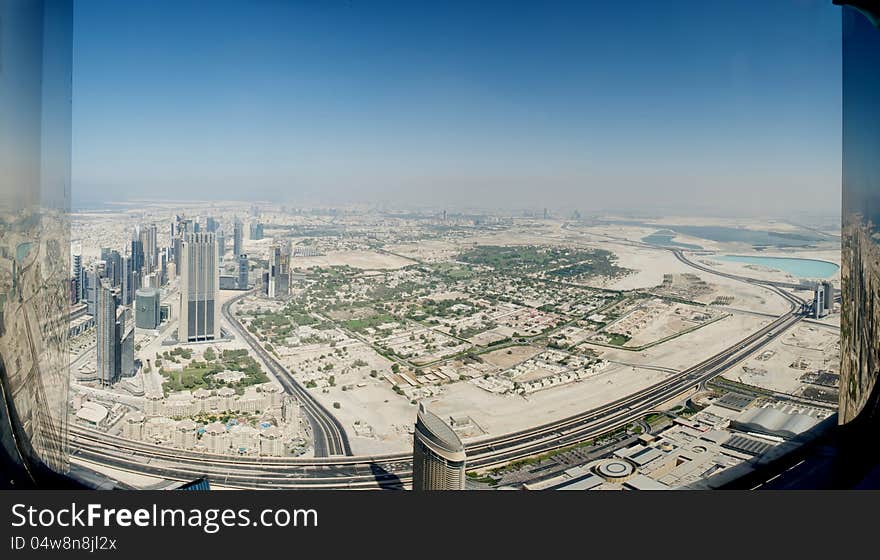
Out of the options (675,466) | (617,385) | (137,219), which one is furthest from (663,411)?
(137,219)

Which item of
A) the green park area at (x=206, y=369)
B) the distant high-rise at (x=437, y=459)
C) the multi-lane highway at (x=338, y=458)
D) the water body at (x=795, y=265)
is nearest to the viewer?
the distant high-rise at (x=437, y=459)

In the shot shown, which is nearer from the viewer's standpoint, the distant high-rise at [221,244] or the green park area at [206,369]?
the green park area at [206,369]

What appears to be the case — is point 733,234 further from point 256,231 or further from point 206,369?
point 206,369

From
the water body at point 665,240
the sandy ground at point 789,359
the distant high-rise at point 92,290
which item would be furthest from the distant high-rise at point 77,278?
the water body at point 665,240

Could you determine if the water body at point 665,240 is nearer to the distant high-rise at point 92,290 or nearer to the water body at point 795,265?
the water body at point 795,265

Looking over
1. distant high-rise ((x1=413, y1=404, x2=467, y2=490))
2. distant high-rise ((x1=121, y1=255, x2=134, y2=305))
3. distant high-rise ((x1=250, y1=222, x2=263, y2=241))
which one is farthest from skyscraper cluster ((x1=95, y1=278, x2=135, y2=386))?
distant high-rise ((x1=413, y1=404, x2=467, y2=490))

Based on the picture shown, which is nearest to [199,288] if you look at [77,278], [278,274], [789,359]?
[278,274]
